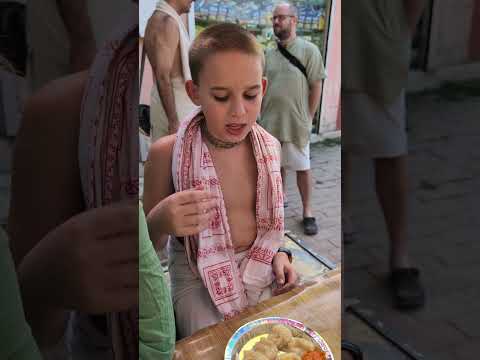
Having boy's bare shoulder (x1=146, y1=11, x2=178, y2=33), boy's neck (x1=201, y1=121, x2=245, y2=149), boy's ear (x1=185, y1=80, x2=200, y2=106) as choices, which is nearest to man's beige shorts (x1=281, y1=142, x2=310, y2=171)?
boy's neck (x1=201, y1=121, x2=245, y2=149)

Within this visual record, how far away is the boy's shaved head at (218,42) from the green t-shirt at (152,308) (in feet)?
1.24

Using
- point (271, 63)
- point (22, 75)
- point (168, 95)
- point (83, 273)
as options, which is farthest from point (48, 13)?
point (271, 63)

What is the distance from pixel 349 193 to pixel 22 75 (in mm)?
374

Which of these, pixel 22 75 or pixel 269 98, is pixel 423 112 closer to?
pixel 22 75

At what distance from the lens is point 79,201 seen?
0.48m

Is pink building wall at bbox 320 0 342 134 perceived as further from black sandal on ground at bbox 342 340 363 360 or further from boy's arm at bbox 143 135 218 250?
black sandal on ground at bbox 342 340 363 360

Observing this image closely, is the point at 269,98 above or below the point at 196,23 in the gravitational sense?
below

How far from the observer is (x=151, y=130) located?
1.03 m

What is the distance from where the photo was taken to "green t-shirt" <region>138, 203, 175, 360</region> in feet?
2.48

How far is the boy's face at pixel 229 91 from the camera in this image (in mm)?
1030

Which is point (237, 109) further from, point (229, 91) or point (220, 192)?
point (220, 192)

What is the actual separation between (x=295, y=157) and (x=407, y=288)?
0.56 metres

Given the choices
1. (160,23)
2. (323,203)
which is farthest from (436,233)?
(160,23)

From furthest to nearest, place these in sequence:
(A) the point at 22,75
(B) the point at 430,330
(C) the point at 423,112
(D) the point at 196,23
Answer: (D) the point at 196,23, (B) the point at 430,330, (C) the point at 423,112, (A) the point at 22,75
